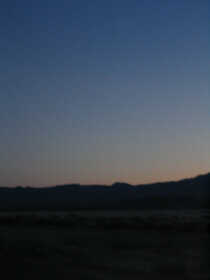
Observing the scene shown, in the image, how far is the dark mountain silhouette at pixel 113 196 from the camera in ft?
385

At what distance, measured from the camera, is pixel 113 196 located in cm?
14525

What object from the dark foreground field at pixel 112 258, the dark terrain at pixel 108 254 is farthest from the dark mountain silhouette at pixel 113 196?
the dark foreground field at pixel 112 258

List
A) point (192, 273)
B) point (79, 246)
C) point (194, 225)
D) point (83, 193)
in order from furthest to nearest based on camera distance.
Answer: point (83, 193), point (194, 225), point (79, 246), point (192, 273)

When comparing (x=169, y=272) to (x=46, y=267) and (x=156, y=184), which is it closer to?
(x=46, y=267)

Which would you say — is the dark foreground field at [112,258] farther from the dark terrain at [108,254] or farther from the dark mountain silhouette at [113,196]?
the dark mountain silhouette at [113,196]

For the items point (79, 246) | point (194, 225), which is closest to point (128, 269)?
point (79, 246)

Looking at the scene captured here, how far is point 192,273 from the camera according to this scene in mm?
19453

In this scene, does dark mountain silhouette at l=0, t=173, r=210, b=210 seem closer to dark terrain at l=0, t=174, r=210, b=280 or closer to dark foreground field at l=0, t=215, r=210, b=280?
dark terrain at l=0, t=174, r=210, b=280

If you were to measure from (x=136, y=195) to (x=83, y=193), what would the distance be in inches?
764

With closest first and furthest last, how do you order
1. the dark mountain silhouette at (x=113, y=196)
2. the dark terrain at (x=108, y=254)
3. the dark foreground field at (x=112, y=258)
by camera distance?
the dark foreground field at (x=112, y=258) → the dark terrain at (x=108, y=254) → the dark mountain silhouette at (x=113, y=196)

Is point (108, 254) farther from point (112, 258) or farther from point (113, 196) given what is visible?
point (113, 196)

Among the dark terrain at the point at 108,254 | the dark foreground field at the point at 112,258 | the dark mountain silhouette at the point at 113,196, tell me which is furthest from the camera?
the dark mountain silhouette at the point at 113,196

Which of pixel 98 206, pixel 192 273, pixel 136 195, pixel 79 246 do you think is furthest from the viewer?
pixel 136 195

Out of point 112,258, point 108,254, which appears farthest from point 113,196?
point 112,258
